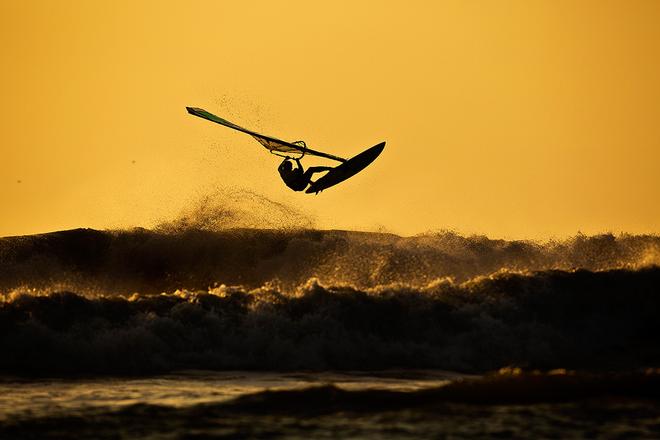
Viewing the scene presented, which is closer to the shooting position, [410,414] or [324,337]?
[410,414]

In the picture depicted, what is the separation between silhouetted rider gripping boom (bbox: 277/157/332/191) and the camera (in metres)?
20.5

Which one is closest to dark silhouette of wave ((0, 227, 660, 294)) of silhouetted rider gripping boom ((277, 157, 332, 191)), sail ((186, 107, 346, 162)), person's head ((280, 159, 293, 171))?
sail ((186, 107, 346, 162))

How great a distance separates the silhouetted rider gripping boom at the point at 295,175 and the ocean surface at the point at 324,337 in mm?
2141

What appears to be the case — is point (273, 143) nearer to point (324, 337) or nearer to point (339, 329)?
point (339, 329)

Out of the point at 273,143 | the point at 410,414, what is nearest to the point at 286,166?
the point at 273,143

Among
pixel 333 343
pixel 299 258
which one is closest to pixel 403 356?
pixel 333 343

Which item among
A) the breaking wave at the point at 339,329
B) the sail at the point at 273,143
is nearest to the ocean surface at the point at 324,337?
the breaking wave at the point at 339,329

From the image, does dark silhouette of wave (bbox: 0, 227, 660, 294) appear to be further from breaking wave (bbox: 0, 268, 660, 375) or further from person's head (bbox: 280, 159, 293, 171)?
person's head (bbox: 280, 159, 293, 171)

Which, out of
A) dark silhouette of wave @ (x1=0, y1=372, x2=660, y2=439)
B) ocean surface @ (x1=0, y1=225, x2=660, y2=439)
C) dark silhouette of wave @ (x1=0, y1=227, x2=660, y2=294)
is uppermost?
dark silhouette of wave @ (x1=0, y1=227, x2=660, y2=294)

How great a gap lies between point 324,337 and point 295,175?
278cm

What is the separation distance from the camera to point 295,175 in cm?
2052

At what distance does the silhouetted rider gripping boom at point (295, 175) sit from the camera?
20516 mm

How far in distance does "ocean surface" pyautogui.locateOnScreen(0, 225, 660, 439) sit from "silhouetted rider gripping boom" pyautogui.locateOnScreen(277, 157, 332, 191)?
2.14m

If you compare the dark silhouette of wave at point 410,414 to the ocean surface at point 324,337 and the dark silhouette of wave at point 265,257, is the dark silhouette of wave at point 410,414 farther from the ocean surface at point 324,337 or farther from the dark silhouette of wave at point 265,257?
the dark silhouette of wave at point 265,257
